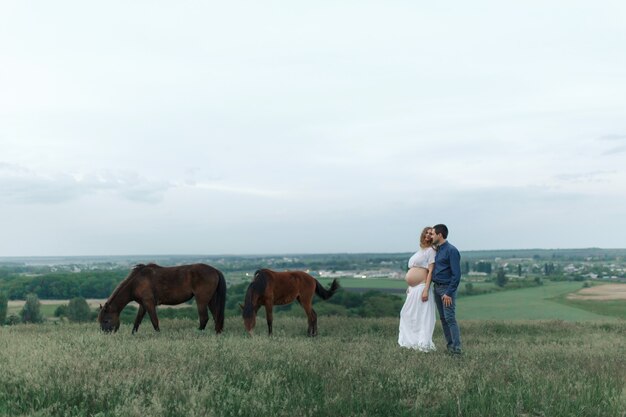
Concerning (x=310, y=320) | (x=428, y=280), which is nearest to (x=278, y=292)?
(x=310, y=320)

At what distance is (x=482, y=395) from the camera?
595cm

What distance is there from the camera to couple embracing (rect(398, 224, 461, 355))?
31.7ft

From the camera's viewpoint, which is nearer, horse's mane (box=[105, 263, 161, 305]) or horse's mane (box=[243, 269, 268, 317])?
horse's mane (box=[105, 263, 161, 305])

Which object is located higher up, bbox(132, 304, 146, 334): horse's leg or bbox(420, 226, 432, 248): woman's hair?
bbox(420, 226, 432, 248): woman's hair

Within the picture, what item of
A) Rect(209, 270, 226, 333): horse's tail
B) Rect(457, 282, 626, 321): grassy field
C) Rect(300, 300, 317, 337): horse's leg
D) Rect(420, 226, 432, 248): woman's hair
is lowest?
Rect(457, 282, 626, 321): grassy field

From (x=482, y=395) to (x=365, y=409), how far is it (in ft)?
4.94

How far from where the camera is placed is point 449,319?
31.8ft

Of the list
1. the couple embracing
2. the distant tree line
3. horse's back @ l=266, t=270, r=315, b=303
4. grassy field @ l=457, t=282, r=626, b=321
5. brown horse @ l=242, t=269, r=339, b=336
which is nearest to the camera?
the couple embracing

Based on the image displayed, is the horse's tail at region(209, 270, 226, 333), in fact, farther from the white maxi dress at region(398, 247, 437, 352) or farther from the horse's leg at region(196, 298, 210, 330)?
the white maxi dress at region(398, 247, 437, 352)

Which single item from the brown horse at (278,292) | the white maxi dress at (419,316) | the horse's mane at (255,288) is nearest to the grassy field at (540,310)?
the brown horse at (278,292)

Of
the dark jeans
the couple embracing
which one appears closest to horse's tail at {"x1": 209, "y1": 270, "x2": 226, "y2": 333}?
the couple embracing

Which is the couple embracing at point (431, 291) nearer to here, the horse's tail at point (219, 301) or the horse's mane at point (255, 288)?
the horse's mane at point (255, 288)

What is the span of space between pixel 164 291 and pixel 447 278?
22.5ft

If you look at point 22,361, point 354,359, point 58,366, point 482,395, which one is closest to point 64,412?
point 58,366
